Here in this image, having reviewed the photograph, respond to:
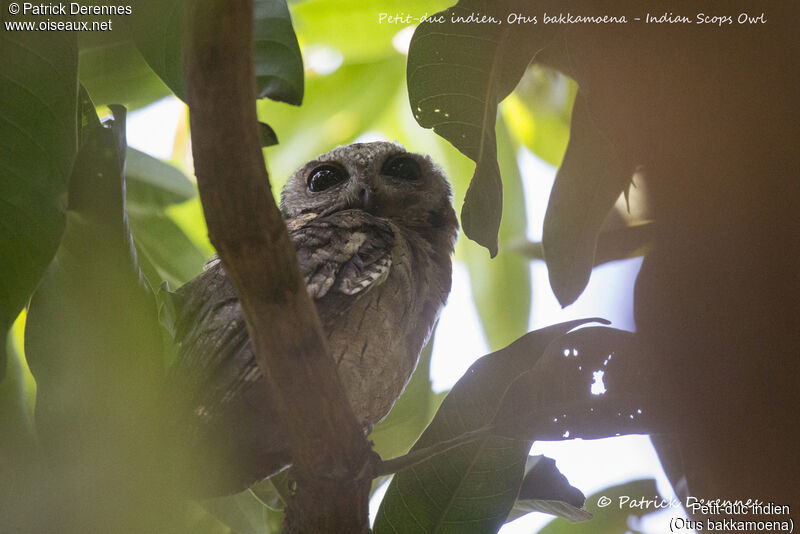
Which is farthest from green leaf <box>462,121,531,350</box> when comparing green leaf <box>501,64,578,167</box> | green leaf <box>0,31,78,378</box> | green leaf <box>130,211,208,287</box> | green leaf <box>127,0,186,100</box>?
green leaf <box>0,31,78,378</box>

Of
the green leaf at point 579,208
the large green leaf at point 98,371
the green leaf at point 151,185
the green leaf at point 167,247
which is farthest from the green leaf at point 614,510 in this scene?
the green leaf at point 151,185

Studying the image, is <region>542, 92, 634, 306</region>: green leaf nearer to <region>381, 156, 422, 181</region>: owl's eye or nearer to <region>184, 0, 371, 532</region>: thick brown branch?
<region>184, 0, 371, 532</region>: thick brown branch

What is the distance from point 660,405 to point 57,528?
1.04m

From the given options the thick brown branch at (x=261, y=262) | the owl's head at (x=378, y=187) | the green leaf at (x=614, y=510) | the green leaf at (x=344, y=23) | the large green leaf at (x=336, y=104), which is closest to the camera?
the thick brown branch at (x=261, y=262)

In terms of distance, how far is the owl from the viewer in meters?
1.66

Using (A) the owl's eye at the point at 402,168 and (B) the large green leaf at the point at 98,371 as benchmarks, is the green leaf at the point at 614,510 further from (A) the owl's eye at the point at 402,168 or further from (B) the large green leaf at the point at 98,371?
(A) the owl's eye at the point at 402,168

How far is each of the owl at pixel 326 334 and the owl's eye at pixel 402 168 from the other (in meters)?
0.38

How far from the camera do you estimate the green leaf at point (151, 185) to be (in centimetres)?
204

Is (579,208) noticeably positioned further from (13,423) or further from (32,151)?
(13,423)

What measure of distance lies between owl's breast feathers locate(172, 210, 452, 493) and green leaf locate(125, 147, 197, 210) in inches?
9.1

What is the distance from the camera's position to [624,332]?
1340 mm

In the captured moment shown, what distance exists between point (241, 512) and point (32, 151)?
924 millimetres

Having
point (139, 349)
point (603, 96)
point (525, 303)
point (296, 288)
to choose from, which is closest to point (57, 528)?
point (139, 349)

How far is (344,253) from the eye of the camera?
6.03 ft
